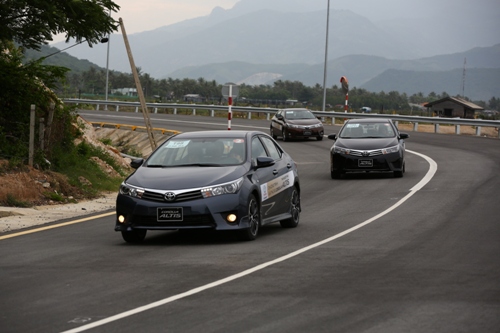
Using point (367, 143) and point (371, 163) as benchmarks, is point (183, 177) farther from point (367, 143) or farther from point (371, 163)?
point (367, 143)

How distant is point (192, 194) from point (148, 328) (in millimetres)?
5242

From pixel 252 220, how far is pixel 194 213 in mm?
1002

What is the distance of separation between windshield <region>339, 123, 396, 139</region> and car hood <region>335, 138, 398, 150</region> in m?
0.52

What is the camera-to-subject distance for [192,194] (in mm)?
12680

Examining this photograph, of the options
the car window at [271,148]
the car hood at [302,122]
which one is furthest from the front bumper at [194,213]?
the car hood at [302,122]

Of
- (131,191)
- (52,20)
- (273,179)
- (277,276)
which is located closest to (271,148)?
(273,179)

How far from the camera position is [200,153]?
14.0m

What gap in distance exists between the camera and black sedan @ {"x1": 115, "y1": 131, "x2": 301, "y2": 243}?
1266cm

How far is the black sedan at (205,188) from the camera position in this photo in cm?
1266

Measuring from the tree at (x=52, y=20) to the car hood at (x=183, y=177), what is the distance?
879 cm

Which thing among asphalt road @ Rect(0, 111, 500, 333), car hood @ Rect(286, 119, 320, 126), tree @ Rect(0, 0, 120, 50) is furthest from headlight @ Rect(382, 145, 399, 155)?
car hood @ Rect(286, 119, 320, 126)

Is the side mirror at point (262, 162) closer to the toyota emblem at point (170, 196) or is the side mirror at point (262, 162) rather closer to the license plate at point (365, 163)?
the toyota emblem at point (170, 196)

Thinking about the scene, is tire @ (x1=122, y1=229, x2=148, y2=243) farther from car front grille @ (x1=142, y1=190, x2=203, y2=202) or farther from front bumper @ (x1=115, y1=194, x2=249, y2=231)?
car front grille @ (x1=142, y1=190, x2=203, y2=202)

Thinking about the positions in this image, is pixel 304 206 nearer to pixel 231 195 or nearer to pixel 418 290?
pixel 231 195
